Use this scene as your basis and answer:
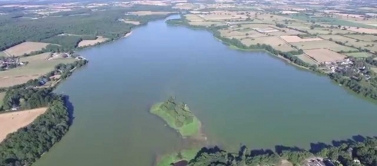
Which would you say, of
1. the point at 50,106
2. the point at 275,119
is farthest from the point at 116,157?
the point at 275,119

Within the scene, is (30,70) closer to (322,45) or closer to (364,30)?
(322,45)

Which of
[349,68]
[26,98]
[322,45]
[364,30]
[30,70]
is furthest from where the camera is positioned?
[364,30]

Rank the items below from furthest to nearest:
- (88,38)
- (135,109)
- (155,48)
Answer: (88,38) → (155,48) → (135,109)

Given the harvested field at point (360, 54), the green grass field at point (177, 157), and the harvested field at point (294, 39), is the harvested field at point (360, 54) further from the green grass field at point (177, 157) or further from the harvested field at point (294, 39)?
the green grass field at point (177, 157)

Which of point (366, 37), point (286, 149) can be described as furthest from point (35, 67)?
point (366, 37)

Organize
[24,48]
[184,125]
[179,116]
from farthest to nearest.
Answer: [24,48] → [179,116] → [184,125]

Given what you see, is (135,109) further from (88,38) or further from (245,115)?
(88,38)
